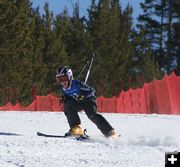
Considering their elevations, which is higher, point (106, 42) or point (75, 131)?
point (106, 42)

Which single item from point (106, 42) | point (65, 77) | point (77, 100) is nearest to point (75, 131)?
point (77, 100)

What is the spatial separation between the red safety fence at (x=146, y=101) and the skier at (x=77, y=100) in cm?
1298

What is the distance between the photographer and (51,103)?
74.4 ft

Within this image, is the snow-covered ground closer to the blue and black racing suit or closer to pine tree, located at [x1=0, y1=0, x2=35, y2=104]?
the blue and black racing suit

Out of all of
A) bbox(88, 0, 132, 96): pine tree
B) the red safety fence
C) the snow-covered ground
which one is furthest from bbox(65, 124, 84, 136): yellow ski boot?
bbox(88, 0, 132, 96): pine tree

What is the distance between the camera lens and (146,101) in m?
23.5

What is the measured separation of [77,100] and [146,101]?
14551mm

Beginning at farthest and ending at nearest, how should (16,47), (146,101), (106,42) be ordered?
(106,42) → (16,47) → (146,101)

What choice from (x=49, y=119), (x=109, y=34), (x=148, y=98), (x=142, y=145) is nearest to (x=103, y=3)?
(x=109, y=34)

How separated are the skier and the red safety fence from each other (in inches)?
511

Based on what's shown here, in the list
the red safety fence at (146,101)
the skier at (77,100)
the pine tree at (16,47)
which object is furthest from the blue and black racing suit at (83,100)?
the pine tree at (16,47)

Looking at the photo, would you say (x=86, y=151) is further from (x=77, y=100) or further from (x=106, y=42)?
(x=106, y=42)

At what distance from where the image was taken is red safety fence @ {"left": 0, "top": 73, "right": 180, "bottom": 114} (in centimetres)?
2256

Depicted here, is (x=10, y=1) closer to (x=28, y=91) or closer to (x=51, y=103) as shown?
(x=28, y=91)
